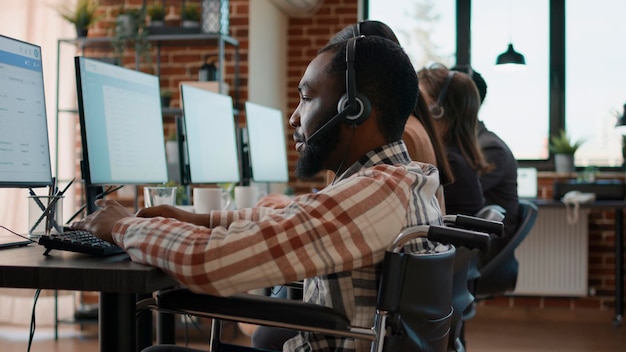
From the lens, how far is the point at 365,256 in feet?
4.01

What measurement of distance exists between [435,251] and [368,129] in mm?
247

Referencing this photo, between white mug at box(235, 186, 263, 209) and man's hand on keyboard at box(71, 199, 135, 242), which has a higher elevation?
man's hand on keyboard at box(71, 199, 135, 242)

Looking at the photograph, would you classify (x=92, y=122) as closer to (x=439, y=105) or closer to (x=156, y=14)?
(x=439, y=105)

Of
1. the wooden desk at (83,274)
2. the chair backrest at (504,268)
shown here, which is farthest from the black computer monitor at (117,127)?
the chair backrest at (504,268)

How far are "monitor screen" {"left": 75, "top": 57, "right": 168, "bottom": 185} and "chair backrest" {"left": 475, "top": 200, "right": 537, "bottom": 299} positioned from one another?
4.41 feet

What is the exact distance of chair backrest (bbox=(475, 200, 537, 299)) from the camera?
A: 118 inches

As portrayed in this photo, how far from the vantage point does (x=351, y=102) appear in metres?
1.36

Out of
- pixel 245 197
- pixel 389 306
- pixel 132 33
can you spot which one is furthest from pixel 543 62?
pixel 389 306

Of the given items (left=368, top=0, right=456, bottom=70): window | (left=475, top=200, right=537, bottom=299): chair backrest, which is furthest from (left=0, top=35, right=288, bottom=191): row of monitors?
(left=368, top=0, right=456, bottom=70): window

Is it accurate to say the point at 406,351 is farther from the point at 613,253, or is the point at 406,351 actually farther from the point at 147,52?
the point at 613,253

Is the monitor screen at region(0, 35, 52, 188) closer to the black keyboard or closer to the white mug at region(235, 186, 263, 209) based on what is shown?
the black keyboard

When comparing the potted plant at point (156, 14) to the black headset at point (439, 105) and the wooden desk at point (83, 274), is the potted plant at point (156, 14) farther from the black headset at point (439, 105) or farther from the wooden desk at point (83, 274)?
the wooden desk at point (83, 274)

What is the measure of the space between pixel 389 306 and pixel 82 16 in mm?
3844

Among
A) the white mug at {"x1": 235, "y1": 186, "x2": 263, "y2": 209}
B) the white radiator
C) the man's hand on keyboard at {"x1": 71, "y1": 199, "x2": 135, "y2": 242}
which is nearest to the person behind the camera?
the man's hand on keyboard at {"x1": 71, "y1": 199, "x2": 135, "y2": 242}
